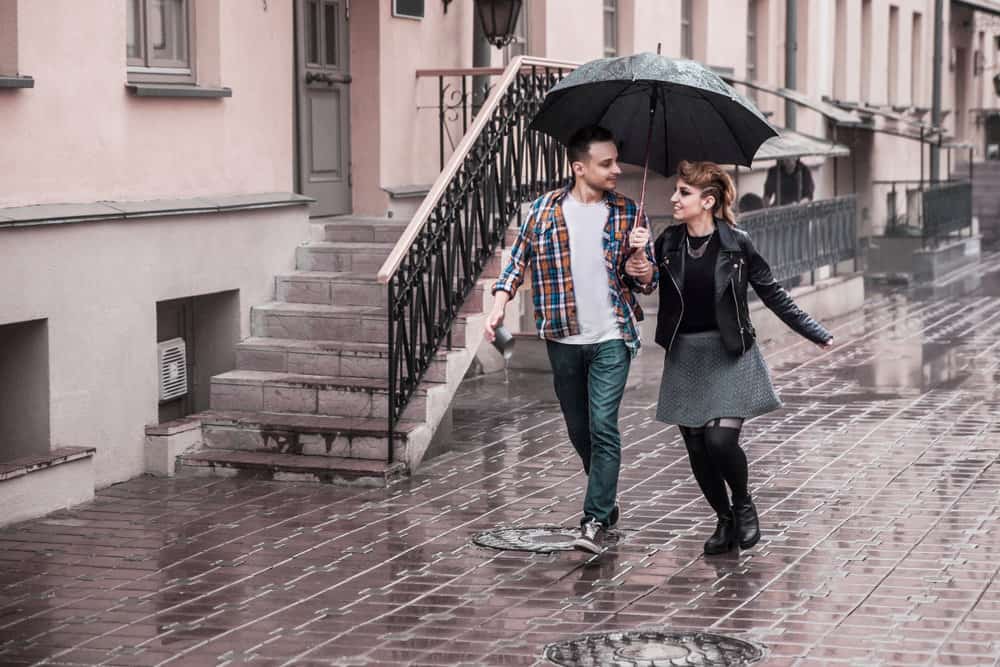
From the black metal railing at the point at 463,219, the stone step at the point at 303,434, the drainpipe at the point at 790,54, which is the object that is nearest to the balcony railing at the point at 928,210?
the drainpipe at the point at 790,54

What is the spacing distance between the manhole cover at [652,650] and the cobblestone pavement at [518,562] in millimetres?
97

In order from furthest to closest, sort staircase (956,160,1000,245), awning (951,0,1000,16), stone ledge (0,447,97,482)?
1. awning (951,0,1000,16)
2. staircase (956,160,1000,245)
3. stone ledge (0,447,97,482)

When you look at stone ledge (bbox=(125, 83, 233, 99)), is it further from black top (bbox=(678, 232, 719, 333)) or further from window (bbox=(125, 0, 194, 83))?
black top (bbox=(678, 232, 719, 333))

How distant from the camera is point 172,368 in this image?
10938mm

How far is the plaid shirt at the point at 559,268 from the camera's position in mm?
8023

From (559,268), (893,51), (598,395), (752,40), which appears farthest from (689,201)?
(893,51)

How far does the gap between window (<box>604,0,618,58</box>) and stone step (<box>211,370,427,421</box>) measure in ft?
26.5

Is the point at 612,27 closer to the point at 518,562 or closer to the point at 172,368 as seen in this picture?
the point at 172,368

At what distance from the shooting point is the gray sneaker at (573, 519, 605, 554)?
26.1 feet

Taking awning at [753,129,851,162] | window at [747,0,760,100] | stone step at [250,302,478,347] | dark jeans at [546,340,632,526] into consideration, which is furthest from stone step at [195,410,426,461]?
window at [747,0,760,100]

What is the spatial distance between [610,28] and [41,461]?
1034 cm

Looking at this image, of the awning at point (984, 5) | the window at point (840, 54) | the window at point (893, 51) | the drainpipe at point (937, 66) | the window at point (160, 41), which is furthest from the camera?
the awning at point (984, 5)

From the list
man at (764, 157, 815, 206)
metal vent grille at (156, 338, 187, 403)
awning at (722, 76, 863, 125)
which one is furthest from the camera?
man at (764, 157, 815, 206)

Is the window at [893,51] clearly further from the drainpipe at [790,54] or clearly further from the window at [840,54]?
the drainpipe at [790,54]
